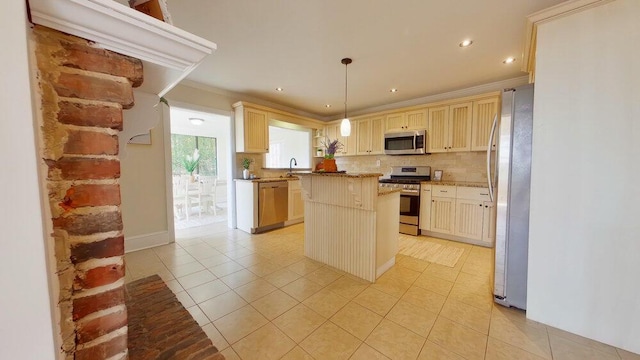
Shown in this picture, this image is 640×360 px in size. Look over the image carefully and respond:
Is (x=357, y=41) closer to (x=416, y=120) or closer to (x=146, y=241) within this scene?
(x=416, y=120)

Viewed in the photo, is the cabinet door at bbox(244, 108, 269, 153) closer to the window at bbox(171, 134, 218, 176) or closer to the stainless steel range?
the stainless steel range

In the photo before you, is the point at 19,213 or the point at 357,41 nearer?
the point at 19,213

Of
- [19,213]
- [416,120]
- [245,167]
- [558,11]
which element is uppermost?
[558,11]

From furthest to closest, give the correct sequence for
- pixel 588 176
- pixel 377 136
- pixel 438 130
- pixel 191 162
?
pixel 191 162 < pixel 377 136 < pixel 438 130 < pixel 588 176

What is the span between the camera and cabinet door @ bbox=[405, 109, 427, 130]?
13.0ft

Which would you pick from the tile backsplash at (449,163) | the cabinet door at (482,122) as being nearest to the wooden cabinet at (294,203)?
the tile backsplash at (449,163)

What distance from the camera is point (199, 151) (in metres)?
6.28

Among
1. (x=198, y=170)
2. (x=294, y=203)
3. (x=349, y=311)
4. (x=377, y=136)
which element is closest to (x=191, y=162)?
(x=198, y=170)

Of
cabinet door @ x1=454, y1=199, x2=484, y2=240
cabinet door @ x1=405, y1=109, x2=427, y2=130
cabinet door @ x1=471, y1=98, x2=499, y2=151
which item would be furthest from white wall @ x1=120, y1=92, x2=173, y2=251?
cabinet door @ x1=471, y1=98, x2=499, y2=151

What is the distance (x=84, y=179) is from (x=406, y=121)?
14.2ft

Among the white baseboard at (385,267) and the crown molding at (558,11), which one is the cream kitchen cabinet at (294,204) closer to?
the white baseboard at (385,267)

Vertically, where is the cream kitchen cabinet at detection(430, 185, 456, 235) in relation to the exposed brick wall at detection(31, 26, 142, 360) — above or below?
below

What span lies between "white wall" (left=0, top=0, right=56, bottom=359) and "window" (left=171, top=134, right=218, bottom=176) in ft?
20.9

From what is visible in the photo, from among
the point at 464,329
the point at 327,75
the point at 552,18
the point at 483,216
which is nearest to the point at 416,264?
the point at 464,329
